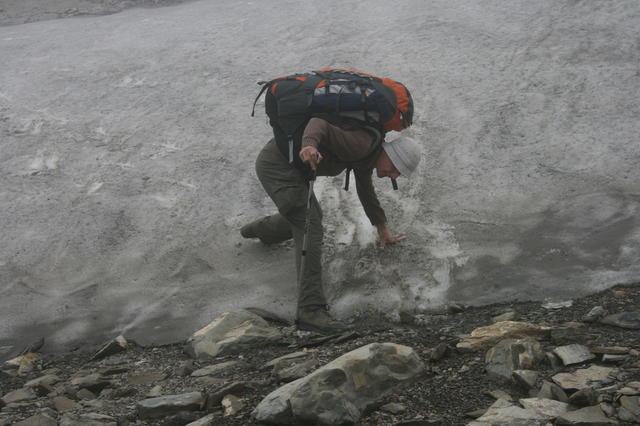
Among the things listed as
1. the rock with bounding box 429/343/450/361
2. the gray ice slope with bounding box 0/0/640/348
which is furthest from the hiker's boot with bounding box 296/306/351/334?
the rock with bounding box 429/343/450/361

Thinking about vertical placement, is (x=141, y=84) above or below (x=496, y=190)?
above

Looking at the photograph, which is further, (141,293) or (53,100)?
(53,100)

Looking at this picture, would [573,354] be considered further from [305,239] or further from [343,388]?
[305,239]

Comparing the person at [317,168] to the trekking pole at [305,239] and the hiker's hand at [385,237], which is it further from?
the hiker's hand at [385,237]

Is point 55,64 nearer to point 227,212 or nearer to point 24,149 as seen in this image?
point 24,149

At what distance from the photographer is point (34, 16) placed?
13.0m

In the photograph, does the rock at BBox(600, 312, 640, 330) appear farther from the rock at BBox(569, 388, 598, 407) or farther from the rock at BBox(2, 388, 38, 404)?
the rock at BBox(2, 388, 38, 404)

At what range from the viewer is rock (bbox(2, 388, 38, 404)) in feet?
15.4

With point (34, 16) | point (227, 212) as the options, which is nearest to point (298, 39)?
point (227, 212)

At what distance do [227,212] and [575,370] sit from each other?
4.34 metres

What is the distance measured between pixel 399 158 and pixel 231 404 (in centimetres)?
248

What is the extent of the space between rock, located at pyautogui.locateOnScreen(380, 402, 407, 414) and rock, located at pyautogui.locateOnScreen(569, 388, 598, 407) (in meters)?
0.89

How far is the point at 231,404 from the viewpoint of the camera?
160 inches

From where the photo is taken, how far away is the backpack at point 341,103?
5.35m
